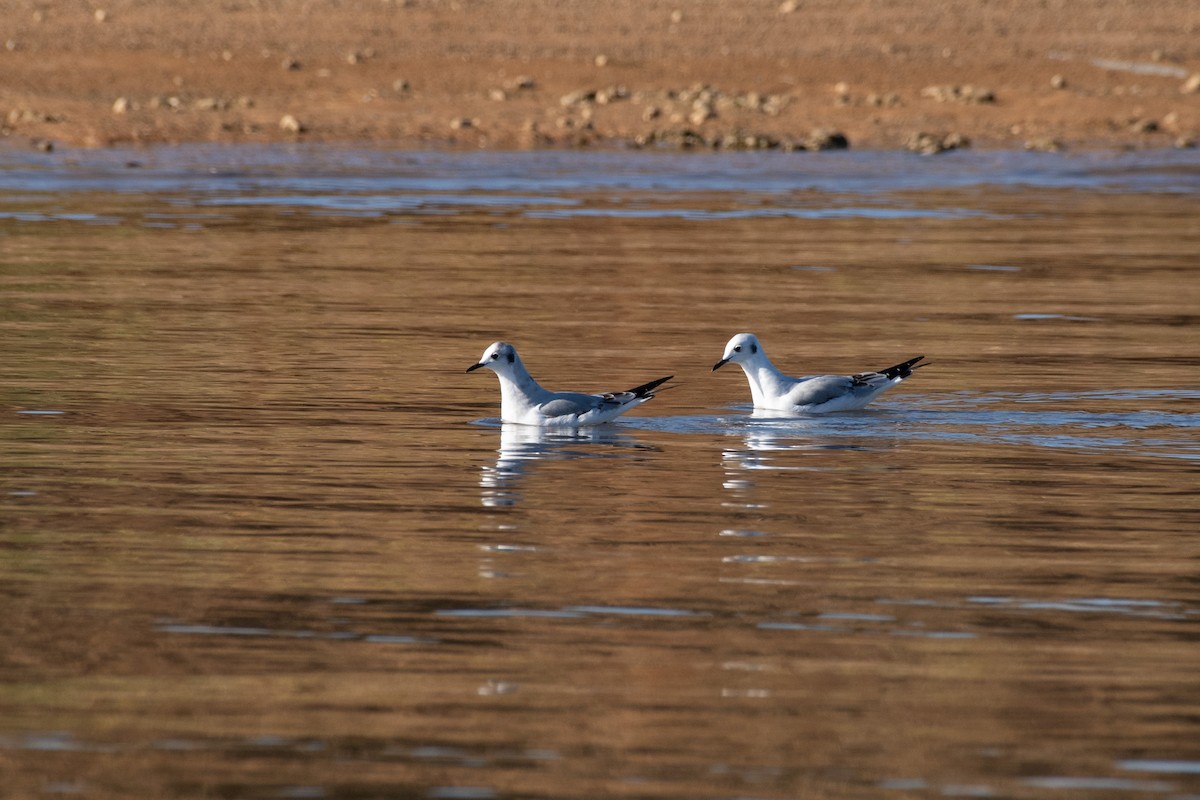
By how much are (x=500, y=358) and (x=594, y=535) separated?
316cm

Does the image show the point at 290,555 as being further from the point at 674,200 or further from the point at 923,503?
the point at 674,200

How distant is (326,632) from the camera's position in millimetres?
7324

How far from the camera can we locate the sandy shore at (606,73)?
3428cm

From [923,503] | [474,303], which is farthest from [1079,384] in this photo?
[474,303]

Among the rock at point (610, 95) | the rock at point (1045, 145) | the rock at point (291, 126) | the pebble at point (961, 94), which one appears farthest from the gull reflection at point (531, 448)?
the pebble at point (961, 94)

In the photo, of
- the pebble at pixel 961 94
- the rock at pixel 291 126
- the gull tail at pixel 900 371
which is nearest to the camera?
the gull tail at pixel 900 371

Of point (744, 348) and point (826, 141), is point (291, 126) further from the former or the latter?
point (744, 348)

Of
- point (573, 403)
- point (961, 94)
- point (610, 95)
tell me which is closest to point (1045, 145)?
point (961, 94)

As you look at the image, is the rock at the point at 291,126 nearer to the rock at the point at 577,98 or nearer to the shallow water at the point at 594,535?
the rock at the point at 577,98

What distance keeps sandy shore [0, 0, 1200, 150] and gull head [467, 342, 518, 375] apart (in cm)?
2174

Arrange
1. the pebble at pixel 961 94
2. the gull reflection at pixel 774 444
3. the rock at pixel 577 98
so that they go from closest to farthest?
the gull reflection at pixel 774 444
the rock at pixel 577 98
the pebble at pixel 961 94

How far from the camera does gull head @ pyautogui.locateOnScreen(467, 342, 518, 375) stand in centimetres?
1192

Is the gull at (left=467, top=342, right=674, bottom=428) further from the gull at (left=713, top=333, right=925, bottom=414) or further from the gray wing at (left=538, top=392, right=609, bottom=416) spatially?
the gull at (left=713, top=333, right=925, bottom=414)

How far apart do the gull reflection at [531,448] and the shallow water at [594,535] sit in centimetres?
4
